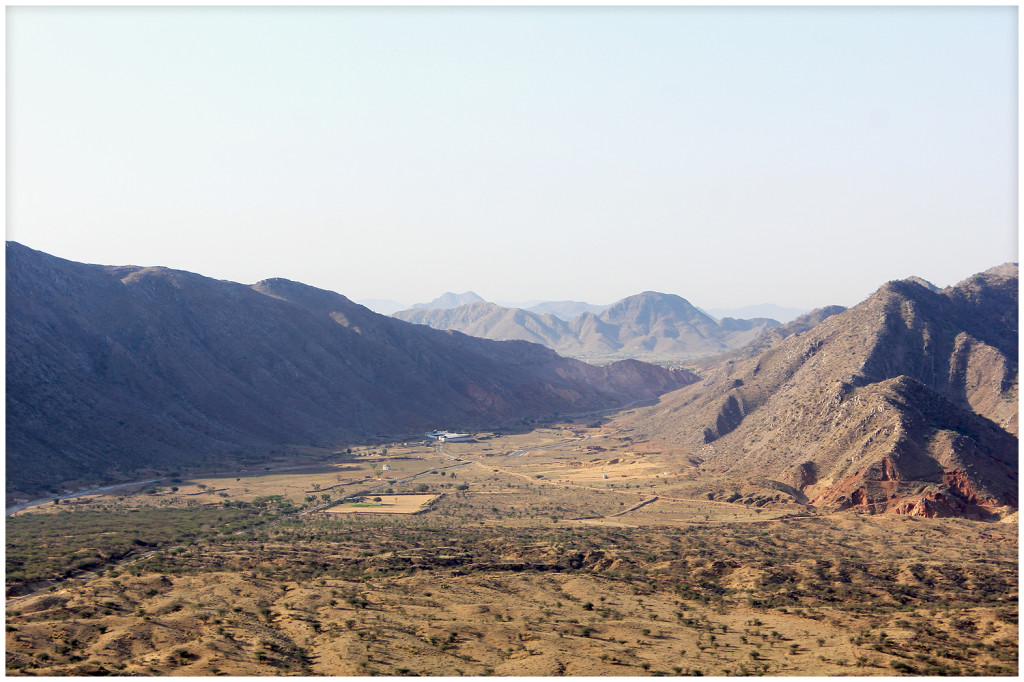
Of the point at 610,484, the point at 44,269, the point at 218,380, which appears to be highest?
the point at 44,269

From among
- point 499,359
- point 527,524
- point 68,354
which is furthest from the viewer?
point 499,359

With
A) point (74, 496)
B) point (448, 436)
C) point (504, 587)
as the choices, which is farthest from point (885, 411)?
point (74, 496)

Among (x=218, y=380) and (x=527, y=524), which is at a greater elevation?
(x=218, y=380)

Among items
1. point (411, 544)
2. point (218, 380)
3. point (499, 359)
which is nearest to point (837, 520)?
point (411, 544)

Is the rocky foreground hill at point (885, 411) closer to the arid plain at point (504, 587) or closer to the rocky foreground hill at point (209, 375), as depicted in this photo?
the arid plain at point (504, 587)

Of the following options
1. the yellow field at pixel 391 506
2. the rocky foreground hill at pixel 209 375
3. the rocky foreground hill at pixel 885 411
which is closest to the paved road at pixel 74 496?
the rocky foreground hill at pixel 209 375

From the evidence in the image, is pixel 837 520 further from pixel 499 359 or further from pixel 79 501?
pixel 499 359

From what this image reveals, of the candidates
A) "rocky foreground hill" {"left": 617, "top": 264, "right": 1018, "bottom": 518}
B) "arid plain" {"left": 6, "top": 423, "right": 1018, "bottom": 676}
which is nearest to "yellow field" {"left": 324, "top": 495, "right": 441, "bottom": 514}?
"arid plain" {"left": 6, "top": 423, "right": 1018, "bottom": 676}
